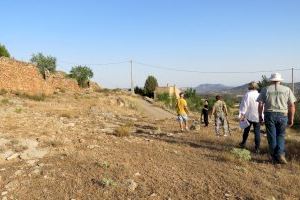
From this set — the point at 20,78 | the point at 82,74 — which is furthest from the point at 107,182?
the point at 82,74

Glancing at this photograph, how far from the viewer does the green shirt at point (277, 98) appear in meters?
8.22

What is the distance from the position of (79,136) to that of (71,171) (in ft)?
11.7

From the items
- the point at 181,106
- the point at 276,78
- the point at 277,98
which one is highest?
the point at 276,78

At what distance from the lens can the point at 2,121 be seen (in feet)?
43.4

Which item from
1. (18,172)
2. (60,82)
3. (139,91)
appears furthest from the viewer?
(139,91)

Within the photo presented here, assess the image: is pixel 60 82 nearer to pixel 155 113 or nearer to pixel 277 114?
pixel 155 113

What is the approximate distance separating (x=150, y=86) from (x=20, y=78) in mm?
46959

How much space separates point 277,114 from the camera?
27.0 ft

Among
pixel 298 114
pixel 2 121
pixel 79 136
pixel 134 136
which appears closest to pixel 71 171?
pixel 79 136

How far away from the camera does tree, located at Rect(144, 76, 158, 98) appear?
230ft

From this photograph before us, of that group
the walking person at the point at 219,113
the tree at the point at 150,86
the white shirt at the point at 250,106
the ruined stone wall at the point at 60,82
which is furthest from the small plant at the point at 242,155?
the tree at the point at 150,86

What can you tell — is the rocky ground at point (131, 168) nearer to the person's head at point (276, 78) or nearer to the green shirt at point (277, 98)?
the green shirt at point (277, 98)

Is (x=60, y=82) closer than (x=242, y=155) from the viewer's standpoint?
No

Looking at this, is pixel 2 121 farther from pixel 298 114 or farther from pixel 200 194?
pixel 298 114
